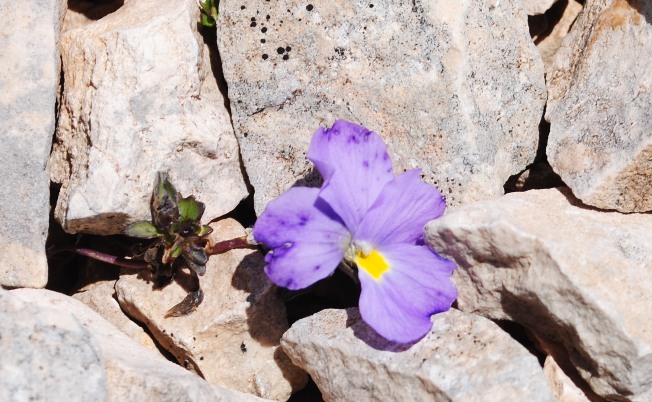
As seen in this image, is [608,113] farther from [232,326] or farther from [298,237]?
[232,326]

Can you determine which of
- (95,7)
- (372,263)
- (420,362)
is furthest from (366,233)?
(95,7)

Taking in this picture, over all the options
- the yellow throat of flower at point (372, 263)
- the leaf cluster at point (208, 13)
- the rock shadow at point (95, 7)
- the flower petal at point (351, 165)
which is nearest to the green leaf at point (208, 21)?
the leaf cluster at point (208, 13)

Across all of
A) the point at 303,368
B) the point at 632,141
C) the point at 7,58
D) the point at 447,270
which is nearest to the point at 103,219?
the point at 7,58

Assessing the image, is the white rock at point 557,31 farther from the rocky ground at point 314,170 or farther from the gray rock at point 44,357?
the gray rock at point 44,357

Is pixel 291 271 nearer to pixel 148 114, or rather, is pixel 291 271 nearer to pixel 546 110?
pixel 148 114

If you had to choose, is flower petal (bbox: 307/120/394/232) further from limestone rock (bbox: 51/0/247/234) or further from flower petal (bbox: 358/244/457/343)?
limestone rock (bbox: 51/0/247/234)

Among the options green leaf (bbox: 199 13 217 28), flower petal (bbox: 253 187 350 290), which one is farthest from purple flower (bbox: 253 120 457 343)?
green leaf (bbox: 199 13 217 28)

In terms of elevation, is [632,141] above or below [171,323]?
above
